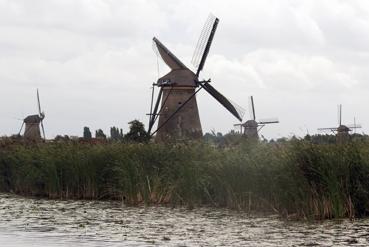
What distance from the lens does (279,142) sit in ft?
57.1

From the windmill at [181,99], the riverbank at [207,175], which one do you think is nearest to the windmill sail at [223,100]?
the windmill at [181,99]

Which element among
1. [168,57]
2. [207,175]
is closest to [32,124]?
[168,57]

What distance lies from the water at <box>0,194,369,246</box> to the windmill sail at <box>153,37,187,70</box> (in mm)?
25583

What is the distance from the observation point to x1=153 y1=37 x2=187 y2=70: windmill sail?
4341 centimetres

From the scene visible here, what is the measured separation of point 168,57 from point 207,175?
1046 inches

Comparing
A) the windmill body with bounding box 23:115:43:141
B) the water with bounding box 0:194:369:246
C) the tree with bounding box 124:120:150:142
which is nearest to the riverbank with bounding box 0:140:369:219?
the water with bounding box 0:194:369:246

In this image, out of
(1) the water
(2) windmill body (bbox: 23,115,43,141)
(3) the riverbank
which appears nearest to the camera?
(1) the water

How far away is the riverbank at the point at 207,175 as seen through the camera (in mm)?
14922

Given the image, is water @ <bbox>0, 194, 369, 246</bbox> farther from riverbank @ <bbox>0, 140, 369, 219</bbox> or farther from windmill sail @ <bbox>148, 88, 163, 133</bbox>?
windmill sail @ <bbox>148, 88, 163, 133</bbox>

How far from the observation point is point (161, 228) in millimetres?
14109

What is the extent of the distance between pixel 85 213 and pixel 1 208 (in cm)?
309

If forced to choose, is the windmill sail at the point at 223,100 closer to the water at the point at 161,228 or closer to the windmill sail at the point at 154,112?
the windmill sail at the point at 154,112

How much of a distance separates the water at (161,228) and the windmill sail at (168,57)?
2558 centimetres

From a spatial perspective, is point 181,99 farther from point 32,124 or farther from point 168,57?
point 32,124
